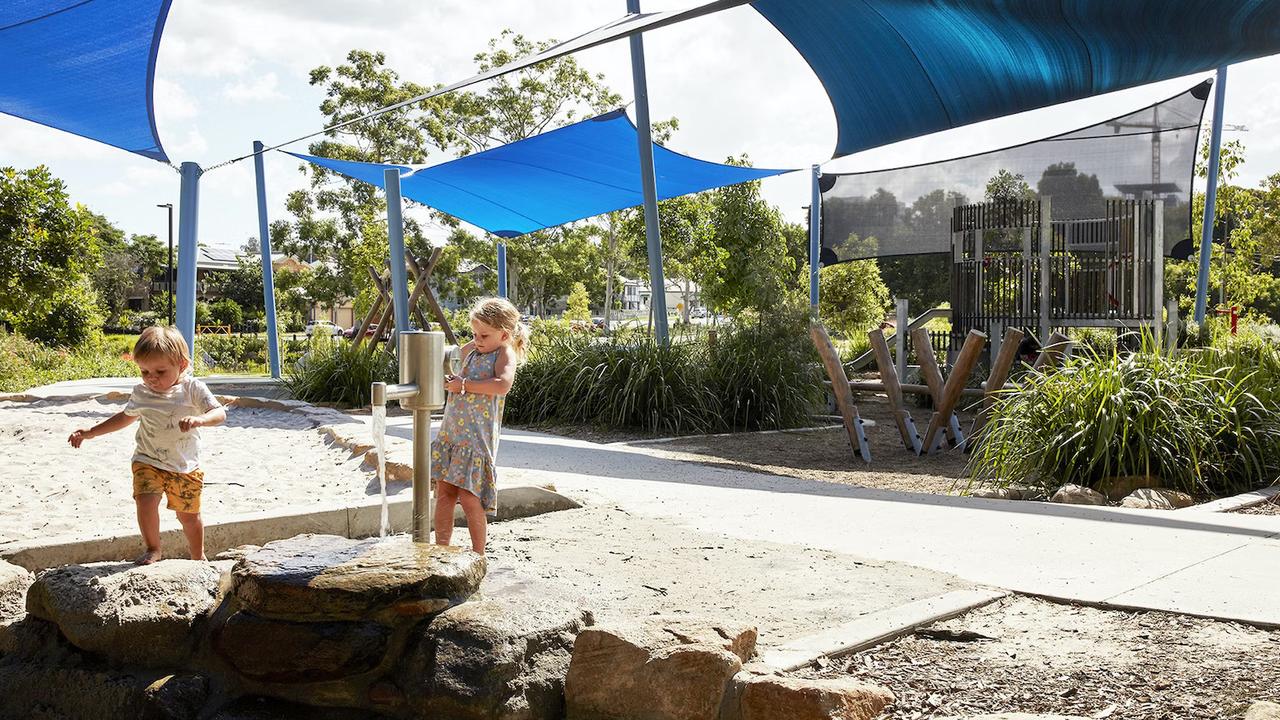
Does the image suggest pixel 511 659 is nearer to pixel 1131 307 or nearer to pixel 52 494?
pixel 52 494

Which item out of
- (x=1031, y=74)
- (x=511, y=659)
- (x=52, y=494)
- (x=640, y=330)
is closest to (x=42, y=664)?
(x=511, y=659)

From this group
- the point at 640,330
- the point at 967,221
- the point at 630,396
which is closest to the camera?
the point at 630,396

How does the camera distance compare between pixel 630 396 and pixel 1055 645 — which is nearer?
pixel 1055 645

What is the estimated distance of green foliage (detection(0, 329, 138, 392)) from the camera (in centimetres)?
1433

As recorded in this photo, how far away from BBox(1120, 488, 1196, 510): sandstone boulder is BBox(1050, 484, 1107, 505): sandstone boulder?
0.12 m

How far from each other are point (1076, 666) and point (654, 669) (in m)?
1.14

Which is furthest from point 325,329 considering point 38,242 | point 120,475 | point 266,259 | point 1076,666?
point 1076,666

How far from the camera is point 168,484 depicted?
11.7ft

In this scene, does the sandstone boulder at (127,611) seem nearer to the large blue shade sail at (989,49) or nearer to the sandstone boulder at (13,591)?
the sandstone boulder at (13,591)

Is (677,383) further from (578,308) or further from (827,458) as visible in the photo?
(578,308)

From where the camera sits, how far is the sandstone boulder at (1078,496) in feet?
18.4

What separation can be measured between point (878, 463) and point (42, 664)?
5963mm

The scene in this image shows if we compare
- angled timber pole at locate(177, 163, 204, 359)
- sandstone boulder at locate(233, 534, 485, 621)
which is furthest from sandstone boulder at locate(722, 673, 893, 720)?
angled timber pole at locate(177, 163, 204, 359)

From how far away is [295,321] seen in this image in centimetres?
4000
